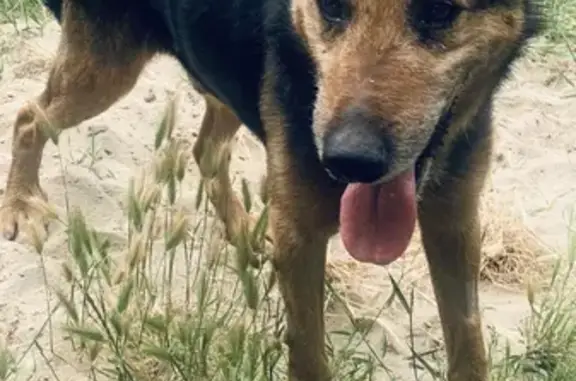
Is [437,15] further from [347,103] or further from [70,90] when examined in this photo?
[70,90]

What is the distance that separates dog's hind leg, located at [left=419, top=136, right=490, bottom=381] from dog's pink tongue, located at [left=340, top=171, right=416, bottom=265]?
235mm

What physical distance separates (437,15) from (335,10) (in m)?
0.26

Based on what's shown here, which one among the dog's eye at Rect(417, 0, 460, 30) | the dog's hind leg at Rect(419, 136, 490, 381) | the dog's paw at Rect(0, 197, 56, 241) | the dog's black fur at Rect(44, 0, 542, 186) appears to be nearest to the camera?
the dog's eye at Rect(417, 0, 460, 30)

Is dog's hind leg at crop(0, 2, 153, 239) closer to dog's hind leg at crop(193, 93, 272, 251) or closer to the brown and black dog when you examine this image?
the brown and black dog

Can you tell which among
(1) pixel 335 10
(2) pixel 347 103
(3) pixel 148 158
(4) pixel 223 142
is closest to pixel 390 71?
(2) pixel 347 103

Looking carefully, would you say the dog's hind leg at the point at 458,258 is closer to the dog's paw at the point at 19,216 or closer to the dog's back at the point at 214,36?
the dog's back at the point at 214,36

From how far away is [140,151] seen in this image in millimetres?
5188

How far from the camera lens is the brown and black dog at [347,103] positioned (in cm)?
273

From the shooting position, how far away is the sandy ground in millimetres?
4148

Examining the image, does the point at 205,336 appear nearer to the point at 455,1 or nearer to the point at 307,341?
the point at 307,341

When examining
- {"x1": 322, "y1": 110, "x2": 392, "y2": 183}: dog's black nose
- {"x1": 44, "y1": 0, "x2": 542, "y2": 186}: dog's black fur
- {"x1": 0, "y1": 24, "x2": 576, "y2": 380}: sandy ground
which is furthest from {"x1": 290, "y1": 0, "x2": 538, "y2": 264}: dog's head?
{"x1": 0, "y1": 24, "x2": 576, "y2": 380}: sandy ground

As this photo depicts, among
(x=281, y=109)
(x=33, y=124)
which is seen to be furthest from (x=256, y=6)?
(x=33, y=124)

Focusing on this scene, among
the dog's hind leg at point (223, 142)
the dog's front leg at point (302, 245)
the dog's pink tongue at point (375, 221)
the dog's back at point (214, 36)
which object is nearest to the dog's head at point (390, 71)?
the dog's pink tongue at point (375, 221)

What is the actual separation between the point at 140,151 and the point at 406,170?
247 cm
